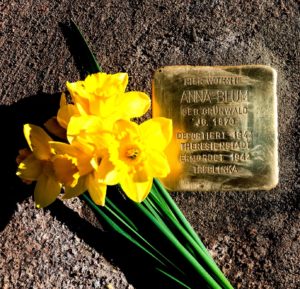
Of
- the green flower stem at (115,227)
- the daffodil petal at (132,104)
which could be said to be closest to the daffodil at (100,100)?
the daffodil petal at (132,104)

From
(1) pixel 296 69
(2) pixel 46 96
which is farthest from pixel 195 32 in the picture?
(2) pixel 46 96

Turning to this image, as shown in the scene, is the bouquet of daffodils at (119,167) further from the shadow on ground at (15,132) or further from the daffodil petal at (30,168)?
the shadow on ground at (15,132)

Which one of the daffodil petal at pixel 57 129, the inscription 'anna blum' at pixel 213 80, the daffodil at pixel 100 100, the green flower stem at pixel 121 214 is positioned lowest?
the green flower stem at pixel 121 214

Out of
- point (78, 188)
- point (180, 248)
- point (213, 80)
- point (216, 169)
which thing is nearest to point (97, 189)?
point (78, 188)

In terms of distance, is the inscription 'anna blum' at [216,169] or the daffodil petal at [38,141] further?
the inscription 'anna blum' at [216,169]

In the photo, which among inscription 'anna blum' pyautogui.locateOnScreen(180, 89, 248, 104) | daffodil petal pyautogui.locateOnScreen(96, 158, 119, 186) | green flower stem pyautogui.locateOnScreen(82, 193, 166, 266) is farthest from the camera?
inscription 'anna blum' pyautogui.locateOnScreen(180, 89, 248, 104)

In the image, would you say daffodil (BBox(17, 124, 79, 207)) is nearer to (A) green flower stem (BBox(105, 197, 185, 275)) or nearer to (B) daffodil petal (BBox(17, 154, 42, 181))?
(B) daffodil petal (BBox(17, 154, 42, 181))

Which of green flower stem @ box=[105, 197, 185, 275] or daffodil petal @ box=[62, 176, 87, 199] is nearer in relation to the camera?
daffodil petal @ box=[62, 176, 87, 199]

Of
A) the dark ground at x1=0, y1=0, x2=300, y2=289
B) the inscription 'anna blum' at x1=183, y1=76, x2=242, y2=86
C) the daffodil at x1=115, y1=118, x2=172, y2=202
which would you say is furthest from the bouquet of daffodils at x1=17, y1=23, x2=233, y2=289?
the inscription 'anna blum' at x1=183, y1=76, x2=242, y2=86
